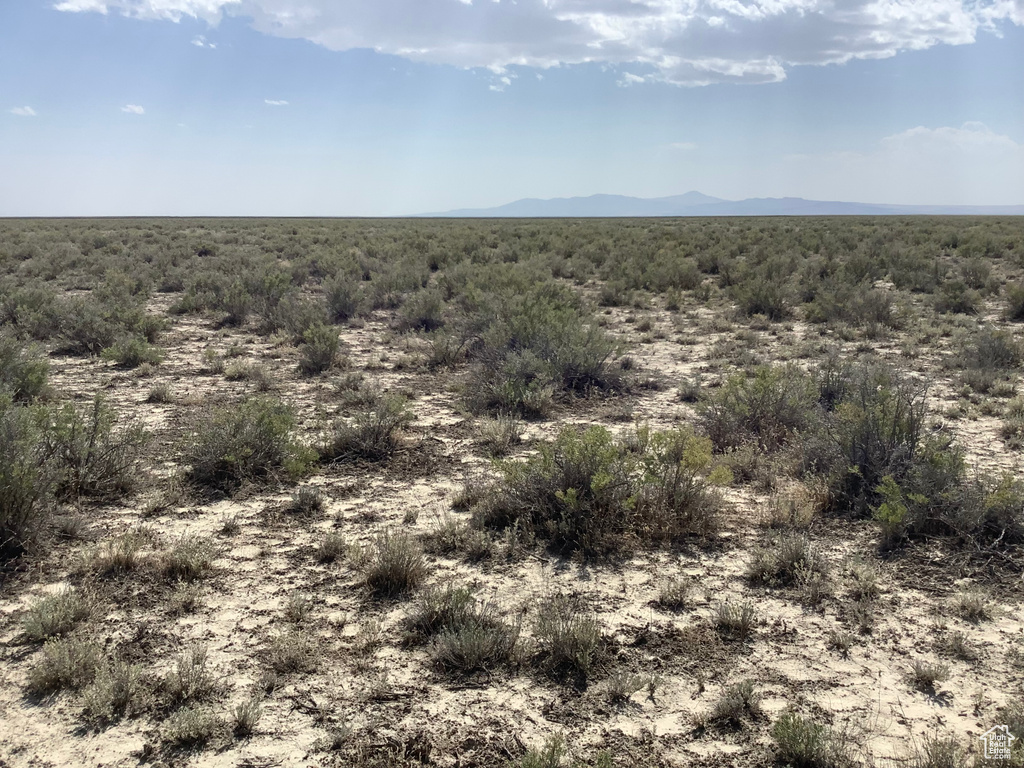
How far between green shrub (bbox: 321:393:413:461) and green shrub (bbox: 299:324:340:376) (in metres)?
3.37

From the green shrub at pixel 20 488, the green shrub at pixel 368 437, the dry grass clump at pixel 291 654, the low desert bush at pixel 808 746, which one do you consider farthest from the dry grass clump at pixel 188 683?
the green shrub at pixel 368 437

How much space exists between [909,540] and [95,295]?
15.6 metres

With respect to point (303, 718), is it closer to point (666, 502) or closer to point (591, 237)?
point (666, 502)

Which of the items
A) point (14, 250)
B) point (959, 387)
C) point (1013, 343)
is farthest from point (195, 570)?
point (14, 250)

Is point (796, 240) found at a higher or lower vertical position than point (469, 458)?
higher

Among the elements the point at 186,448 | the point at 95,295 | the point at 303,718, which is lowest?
the point at 303,718

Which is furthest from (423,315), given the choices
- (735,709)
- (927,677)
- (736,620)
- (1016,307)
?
(1016,307)

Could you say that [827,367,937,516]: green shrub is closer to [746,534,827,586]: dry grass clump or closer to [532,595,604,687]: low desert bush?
[746,534,827,586]: dry grass clump

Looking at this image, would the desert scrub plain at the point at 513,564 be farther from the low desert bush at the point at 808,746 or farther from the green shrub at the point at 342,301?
the green shrub at the point at 342,301

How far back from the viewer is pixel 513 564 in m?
4.94

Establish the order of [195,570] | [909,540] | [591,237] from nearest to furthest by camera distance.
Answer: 1. [195,570]
2. [909,540]
3. [591,237]

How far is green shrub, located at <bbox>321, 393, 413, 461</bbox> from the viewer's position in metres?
7.03

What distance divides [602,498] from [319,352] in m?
6.54

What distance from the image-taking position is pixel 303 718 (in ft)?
11.2
